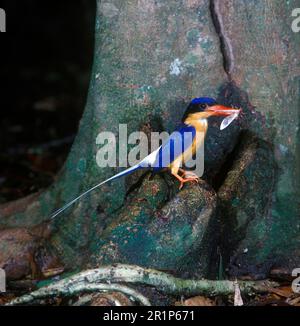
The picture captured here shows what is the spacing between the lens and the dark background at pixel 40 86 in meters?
6.78

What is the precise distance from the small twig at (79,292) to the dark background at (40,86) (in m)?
2.38

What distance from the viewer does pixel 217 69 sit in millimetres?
4004

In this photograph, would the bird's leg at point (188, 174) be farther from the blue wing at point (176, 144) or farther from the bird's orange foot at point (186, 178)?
the blue wing at point (176, 144)

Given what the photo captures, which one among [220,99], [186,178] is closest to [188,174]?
[186,178]

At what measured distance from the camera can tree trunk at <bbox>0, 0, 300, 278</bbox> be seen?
3.95m

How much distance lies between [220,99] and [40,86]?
20.5 ft

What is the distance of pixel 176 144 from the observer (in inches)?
144

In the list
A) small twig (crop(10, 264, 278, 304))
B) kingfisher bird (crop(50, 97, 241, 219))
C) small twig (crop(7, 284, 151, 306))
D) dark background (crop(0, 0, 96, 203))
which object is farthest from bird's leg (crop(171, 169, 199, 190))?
dark background (crop(0, 0, 96, 203))

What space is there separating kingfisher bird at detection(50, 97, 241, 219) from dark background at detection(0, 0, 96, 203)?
258 cm

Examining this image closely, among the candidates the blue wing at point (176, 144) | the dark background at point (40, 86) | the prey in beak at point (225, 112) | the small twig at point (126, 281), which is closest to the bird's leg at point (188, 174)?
the blue wing at point (176, 144)

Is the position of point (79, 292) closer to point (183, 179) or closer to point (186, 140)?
point (183, 179)
